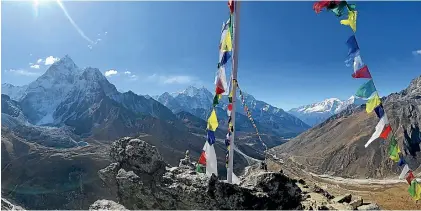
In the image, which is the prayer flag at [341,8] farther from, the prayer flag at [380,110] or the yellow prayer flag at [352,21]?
the prayer flag at [380,110]

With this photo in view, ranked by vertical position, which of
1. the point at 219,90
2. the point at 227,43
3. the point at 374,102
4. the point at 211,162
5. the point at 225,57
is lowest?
the point at 211,162

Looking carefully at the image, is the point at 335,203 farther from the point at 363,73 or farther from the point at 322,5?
the point at 322,5

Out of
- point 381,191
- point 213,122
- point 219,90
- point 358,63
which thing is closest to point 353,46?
point 358,63

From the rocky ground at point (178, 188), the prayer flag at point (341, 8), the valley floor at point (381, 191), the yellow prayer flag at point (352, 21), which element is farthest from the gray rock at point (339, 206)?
the valley floor at point (381, 191)

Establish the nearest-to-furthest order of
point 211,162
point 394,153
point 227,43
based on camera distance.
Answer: point 227,43
point 211,162
point 394,153

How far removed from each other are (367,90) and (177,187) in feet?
23.5

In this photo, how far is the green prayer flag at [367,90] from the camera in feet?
43.0

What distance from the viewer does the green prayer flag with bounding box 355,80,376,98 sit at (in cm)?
1309

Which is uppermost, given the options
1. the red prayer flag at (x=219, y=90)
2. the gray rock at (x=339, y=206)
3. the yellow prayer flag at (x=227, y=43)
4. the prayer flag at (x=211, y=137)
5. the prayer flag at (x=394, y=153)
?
the yellow prayer flag at (x=227, y=43)

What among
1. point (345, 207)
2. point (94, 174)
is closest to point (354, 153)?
point (94, 174)

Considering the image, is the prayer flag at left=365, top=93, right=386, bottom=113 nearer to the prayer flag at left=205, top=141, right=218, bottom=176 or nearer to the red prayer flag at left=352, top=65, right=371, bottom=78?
the red prayer flag at left=352, top=65, right=371, bottom=78

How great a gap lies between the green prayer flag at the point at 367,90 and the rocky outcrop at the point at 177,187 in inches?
153

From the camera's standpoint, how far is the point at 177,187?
12.3m

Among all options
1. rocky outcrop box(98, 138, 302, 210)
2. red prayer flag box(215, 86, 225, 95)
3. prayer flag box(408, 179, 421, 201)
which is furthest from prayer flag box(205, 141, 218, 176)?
prayer flag box(408, 179, 421, 201)
